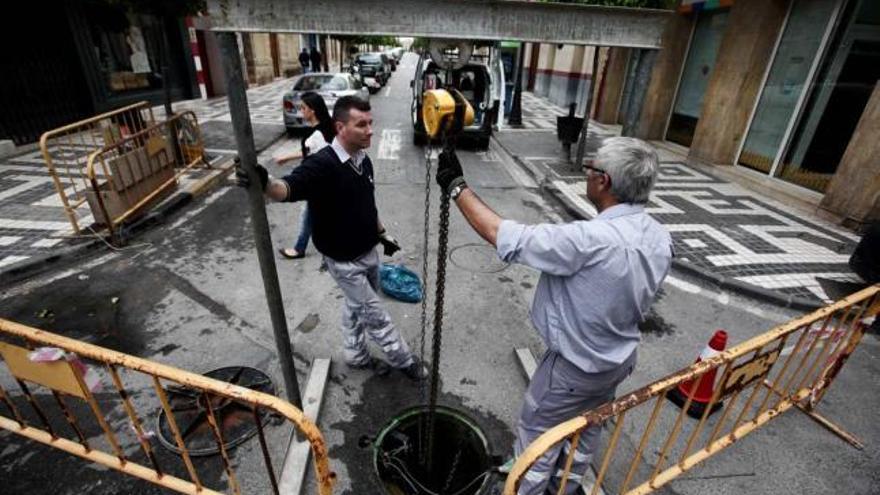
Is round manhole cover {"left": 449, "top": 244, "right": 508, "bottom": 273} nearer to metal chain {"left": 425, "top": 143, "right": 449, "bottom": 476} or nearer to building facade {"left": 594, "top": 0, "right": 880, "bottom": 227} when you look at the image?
metal chain {"left": 425, "top": 143, "right": 449, "bottom": 476}

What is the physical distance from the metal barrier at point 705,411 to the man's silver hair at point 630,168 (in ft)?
2.62

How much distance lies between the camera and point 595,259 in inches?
69.2

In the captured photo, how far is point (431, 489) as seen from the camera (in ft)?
8.55

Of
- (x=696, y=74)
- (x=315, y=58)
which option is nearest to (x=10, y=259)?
(x=696, y=74)

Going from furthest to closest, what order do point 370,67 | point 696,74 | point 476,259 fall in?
point 370,67 < point 696,74 < point 476,259

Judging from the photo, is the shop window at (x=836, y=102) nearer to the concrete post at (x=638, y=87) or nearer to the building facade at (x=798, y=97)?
the building facade at (x=798, y=97)

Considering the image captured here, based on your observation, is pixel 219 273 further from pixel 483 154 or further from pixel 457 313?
pixel 483 154

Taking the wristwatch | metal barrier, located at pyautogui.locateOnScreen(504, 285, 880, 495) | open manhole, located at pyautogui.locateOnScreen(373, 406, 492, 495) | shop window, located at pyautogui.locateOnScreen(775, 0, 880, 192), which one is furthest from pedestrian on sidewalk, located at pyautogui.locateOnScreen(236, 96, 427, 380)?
shop window, located at pyautogui.locateOnScreen(775, 0, 880, 192)

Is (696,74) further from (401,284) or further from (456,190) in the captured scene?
(456,190)

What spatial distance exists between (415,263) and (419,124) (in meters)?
6.10

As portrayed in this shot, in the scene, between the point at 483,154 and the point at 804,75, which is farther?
the point at 483,154

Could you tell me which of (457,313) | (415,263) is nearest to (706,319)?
(457,313)

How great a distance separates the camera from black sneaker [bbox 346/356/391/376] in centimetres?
345

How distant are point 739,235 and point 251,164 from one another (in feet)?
22.2
